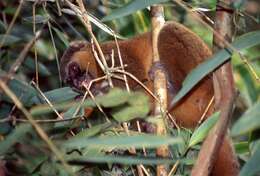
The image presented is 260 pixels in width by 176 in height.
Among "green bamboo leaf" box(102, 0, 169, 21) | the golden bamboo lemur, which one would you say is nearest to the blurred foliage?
"green bamboo leaf" box(102, 0, 169, 21)

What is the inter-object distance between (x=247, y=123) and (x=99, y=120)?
1.55 metres

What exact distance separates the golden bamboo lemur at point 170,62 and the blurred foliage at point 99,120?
14cm

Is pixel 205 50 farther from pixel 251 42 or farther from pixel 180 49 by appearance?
pixel 251 42

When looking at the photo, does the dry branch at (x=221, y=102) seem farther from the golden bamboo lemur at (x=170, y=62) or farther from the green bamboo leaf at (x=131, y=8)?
the golden bamboo lemur at (x=170, y=62)

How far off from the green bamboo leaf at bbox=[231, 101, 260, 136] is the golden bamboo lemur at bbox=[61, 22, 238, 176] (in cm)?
169

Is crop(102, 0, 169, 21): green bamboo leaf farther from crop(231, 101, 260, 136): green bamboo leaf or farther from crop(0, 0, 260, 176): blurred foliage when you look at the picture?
crop(231, 101, 260, 136): green bamboo leaf

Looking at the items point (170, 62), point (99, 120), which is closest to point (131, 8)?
point (99, 120)

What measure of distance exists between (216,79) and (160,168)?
14.7 inches

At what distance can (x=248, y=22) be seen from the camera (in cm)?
228

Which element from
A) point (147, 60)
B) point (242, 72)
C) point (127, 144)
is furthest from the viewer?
point (147, 60)

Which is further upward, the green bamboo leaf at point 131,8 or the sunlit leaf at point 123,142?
the green bamboo leaf at point 131,8

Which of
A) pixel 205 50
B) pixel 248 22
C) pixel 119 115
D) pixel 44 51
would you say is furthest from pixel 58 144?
pixel 44 51

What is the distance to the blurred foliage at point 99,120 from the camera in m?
1.27

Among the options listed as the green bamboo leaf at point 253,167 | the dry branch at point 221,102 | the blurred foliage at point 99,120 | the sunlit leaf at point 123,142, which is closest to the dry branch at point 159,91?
the blurred foliage at point 99,120
